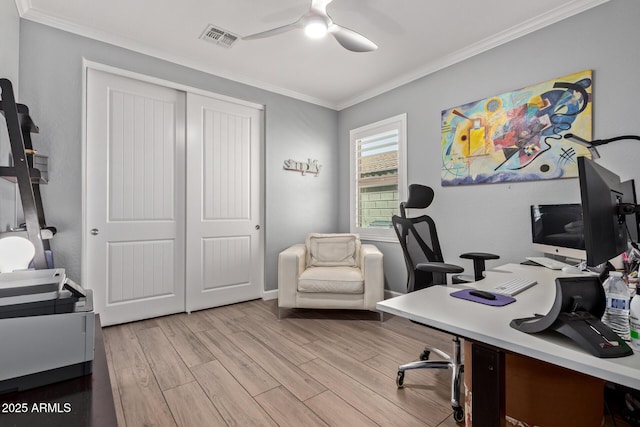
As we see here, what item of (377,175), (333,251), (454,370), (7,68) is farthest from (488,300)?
(7,68)

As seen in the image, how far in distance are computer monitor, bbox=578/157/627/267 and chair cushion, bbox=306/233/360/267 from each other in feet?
8.35

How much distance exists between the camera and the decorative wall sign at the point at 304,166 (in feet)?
12.8

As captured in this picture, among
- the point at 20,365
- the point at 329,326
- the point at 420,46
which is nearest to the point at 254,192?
the point at 329,326

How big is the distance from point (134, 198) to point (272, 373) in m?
2.12

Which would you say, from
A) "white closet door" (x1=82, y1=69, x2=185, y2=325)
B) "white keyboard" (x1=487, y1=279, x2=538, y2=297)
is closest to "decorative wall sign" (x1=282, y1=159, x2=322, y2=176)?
"white closet door" (x1=82, y1=69, x2=185, y2=325)

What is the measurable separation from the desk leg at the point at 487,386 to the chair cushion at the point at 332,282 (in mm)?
2057

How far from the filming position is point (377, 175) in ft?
12.7

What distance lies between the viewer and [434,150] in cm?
319

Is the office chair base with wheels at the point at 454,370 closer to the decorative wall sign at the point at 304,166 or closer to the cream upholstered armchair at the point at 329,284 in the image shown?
the cream upholstered armchair at the point at 329,284

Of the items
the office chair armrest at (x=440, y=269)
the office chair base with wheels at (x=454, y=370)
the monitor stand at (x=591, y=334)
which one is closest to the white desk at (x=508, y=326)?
the monitor stand at (x=591, y=334)

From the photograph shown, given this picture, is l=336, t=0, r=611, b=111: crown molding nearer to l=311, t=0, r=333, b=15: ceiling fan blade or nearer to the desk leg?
l=311, t=0, r=333, b=15: ceiling fan blade

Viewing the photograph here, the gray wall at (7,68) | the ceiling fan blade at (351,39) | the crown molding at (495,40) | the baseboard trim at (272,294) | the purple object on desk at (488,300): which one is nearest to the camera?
the purple object on desk at (488,300)

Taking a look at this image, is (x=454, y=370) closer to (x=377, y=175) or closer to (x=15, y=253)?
(x=15, y=253)

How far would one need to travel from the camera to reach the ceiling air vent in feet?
8.53
